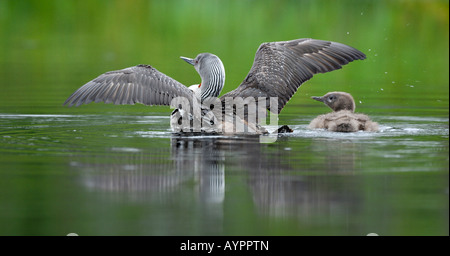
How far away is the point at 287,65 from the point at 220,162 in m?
2.78

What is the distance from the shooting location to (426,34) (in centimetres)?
1730

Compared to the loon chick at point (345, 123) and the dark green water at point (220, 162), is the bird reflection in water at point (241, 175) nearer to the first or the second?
the dark green water at point (220, 162)

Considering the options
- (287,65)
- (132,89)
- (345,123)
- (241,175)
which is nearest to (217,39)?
(287,65)

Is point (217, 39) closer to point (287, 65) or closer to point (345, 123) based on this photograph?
point (287, 65)

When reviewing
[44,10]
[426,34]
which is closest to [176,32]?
[44,10]

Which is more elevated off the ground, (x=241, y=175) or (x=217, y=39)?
(x=217, y=39)

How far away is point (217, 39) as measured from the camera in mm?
16391

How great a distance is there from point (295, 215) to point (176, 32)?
12.6 meters

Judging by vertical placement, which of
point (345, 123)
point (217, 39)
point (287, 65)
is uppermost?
point (217, 39)

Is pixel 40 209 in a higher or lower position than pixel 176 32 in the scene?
lower

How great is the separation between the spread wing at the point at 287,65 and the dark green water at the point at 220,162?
47 cm

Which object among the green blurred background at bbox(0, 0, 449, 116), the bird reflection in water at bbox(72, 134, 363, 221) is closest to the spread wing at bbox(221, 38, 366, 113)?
the bird reflection in water at bbox(72, 134, 363, 221)

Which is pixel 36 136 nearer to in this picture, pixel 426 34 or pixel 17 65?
pixel 17 65

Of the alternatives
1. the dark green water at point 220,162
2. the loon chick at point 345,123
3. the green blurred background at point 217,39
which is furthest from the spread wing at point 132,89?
the green blurred background at point 217,39
